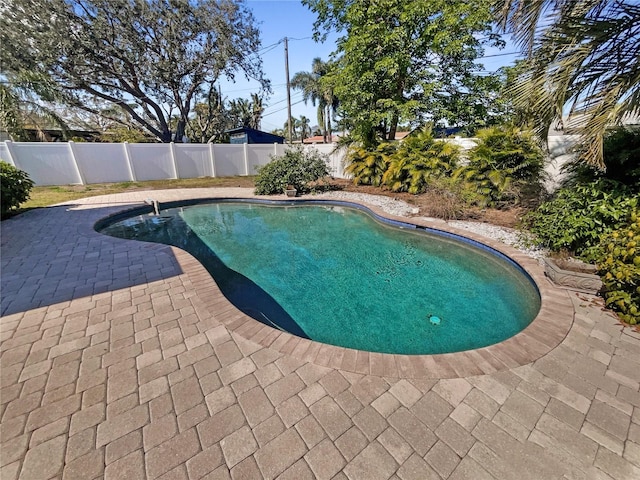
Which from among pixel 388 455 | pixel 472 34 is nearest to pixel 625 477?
pixel 388 455

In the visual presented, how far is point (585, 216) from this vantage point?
158 inches

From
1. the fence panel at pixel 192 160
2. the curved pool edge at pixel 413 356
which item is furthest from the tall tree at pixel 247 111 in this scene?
the curved pool edge at pixel 413 356

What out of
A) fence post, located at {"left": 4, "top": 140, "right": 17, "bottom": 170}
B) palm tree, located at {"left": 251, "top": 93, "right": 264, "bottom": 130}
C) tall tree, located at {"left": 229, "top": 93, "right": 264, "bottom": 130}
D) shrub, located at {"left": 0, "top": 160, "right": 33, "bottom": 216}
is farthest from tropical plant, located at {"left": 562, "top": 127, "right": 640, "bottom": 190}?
palm tree, located at {"left": 251, "top": 93, "right": 264, "bottom": 130}

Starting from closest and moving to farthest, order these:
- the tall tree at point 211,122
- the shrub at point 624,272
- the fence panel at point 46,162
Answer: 1. the shrub at point 624,272
2. the fence panel at point 46,162
3. the tall tree at point 211,122

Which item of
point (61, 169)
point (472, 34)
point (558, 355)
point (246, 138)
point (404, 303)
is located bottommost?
point (404, 303)

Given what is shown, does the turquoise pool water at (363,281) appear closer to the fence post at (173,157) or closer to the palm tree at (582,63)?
the palm tree at (582,63)

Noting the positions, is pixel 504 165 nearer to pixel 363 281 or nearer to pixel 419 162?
pixel 419 162

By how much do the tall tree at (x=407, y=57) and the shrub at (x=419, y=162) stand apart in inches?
50.3

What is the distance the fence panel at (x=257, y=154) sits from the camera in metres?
16.5

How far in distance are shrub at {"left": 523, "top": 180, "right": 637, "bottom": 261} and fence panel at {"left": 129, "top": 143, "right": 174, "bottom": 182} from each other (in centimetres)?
1567

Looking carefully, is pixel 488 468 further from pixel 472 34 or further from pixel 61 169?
pixel 61 169

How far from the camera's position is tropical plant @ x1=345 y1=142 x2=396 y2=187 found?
Result: 36.7ft

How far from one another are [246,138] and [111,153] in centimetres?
1188

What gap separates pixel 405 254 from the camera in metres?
5.86
